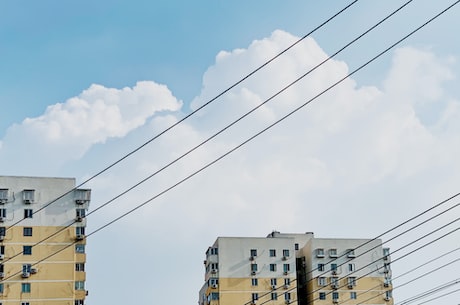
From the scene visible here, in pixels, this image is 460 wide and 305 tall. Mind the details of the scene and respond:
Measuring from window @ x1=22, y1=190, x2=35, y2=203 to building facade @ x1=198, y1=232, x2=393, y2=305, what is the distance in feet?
32.8

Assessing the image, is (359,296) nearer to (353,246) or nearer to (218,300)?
(353,246)

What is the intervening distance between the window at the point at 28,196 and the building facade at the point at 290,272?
9993 mm

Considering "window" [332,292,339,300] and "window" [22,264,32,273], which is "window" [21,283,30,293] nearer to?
"window" [22,264,32,273]

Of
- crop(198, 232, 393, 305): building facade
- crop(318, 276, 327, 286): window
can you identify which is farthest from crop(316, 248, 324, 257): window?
crop(318, 276, 327, 286): window

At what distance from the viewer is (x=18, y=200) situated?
3494 centimetres

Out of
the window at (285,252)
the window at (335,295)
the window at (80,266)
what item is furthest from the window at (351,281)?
the window at (80,266)

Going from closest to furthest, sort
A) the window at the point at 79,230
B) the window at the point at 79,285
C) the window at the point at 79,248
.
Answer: the window at the point at 79,285
the window at the point at 79,248
the window at the point at 79,230

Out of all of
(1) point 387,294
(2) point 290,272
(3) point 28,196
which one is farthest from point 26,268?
(1) point 387,294

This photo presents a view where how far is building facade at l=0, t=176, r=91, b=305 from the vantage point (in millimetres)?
34031

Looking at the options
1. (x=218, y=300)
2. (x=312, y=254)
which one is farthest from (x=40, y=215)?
(x=312, y=254)

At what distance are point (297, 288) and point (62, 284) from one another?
13.7 metres

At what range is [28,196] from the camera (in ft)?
115

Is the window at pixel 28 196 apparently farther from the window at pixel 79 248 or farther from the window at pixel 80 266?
the window at pixel 80 266

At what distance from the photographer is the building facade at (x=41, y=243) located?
3403 centimetres
